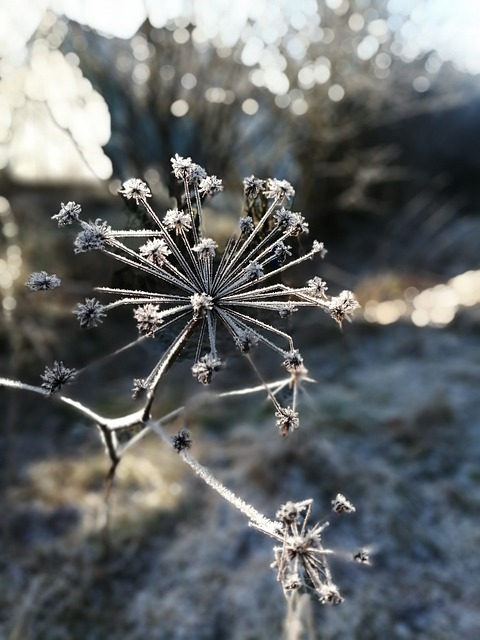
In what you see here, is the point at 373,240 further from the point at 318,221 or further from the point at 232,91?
the point at 232,91

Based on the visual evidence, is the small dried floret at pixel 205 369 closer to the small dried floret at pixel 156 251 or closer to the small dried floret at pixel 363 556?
the small dried floret at pixel 156 251

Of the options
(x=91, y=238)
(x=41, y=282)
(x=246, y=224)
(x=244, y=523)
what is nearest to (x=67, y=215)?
(x=91, y=238)

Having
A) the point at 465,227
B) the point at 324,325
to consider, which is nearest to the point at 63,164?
the point at 324,325

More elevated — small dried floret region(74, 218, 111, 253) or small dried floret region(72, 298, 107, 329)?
small dried floret region(74, 218, 111, 253)

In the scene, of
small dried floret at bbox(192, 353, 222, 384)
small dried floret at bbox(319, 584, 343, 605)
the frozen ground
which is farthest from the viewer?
the frozen ground

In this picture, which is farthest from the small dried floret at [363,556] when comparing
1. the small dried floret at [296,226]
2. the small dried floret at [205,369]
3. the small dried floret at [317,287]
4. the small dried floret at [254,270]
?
the small dried floret at [296,226]

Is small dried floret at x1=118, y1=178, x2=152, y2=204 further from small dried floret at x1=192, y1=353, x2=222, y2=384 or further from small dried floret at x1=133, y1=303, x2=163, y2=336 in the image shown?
Result: small dried floret at x1=192, y1=353, x2=222, y2=384

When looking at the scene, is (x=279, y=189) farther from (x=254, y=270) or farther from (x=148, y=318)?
(x=148, y=318)

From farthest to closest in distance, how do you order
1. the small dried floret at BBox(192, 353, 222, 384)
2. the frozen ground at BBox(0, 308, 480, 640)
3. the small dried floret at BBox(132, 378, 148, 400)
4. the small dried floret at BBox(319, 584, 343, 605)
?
1. the frozen ground at BBox(0, 308, 480, 640)
2. the small dried floret at BBox(132, 378, 148, 400)
3. the small dried floret at BBox(192, 353, 222, 384)
4. the small dried floret at BBox(319, 584, 343, 605)

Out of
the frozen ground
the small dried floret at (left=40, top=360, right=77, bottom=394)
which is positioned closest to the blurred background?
the frozen ground
